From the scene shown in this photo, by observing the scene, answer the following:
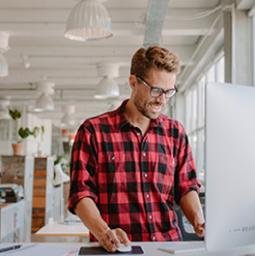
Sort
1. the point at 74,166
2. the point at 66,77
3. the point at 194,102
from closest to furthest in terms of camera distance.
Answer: the point at 74,166
the point at 194,102
the point at 66,77

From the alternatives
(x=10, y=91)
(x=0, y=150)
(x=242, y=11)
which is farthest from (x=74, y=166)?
(x=0, y=150)

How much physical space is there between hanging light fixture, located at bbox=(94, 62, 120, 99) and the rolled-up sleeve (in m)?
5.43

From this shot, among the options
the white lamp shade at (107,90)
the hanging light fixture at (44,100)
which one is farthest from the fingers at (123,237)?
the hanging light fixture at (44,100)

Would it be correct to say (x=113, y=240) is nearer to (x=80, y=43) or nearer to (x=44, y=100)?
(x=80, y=43)

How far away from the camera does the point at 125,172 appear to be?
176 centimetres

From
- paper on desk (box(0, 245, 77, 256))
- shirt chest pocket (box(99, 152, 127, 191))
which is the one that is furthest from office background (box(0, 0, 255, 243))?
paper on desk (box(0, 245, 77, 256))

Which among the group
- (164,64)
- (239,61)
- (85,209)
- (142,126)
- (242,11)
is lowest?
A: (85,209)

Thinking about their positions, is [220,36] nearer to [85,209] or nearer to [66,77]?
[85,209]

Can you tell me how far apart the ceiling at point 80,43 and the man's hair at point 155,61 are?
24.1 inches

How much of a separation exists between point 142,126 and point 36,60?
726 centimetres

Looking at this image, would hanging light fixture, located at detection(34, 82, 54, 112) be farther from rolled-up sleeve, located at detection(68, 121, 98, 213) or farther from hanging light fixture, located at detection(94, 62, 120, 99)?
rolled-up sleeve, located at detection(68, 121, 98, 213)

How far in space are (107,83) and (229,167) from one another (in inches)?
253

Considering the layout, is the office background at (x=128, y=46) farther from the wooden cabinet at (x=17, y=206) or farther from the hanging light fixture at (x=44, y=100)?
the wooden cabinet at (x=17, y=206)

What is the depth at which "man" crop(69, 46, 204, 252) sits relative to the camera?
67.2 inches
